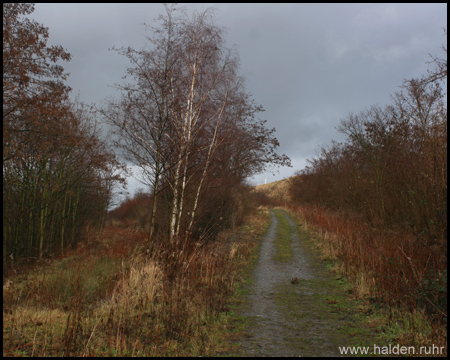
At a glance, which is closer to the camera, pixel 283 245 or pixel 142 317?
pixel 142 317

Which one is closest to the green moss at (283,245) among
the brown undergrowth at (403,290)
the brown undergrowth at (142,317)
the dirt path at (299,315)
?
the dirt path at (299,315)

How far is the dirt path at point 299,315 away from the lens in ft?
13.7

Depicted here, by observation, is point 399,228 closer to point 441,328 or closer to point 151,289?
point 441,328

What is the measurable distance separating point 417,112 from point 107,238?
1915 centimetres

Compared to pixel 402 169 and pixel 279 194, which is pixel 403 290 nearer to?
pixel 402 169

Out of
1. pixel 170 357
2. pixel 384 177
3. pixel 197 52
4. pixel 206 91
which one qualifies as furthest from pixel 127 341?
pixel 384 177

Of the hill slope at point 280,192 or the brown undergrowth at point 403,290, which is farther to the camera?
the hill slope at point 280,192

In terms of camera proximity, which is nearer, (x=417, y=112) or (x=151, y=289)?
(x=151, y=289)

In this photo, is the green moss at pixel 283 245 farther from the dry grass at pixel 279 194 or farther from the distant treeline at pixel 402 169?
the dry grass at pixel 279 194

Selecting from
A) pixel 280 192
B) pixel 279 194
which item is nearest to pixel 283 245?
pixel 279 194

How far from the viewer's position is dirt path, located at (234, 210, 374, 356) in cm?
416

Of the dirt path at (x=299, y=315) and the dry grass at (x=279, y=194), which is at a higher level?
the dry grass at (x=279, y=194)

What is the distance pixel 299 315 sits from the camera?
212 inches

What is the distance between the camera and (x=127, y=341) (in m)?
4.07
